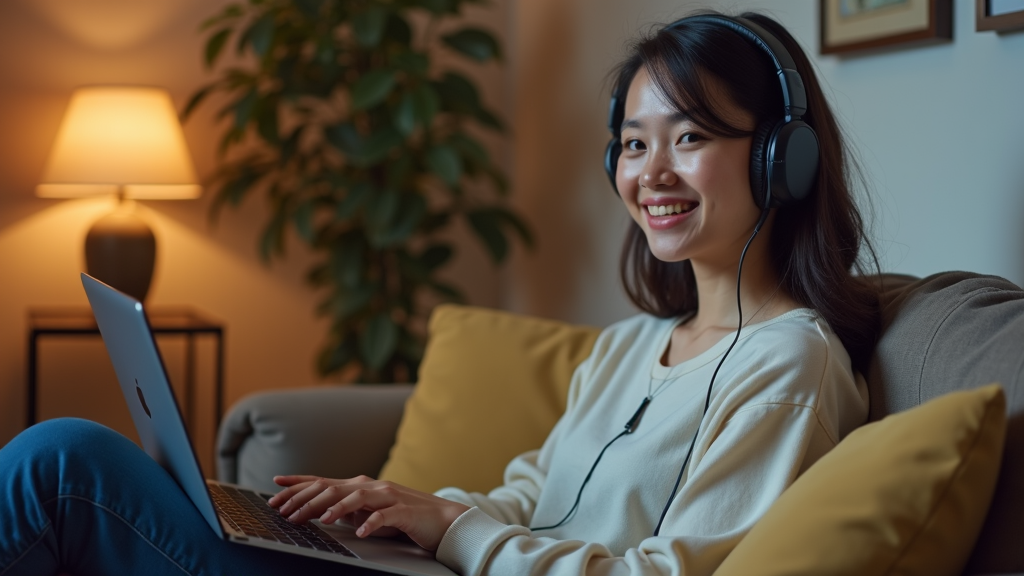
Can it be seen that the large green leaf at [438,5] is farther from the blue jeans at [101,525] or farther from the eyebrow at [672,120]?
the blue jeans at [101,525]

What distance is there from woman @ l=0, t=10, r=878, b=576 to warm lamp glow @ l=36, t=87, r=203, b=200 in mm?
1431

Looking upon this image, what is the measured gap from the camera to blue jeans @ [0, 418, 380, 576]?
1.00m

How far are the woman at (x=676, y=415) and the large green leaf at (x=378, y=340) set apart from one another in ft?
3.52

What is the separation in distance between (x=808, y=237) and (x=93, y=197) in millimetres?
2181

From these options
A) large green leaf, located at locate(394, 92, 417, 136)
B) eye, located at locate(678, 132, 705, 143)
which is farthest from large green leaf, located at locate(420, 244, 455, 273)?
eye, located at locate(678, 132, 705, 143)

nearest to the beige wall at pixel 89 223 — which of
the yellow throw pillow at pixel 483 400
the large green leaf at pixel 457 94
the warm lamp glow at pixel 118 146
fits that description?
the warm lamp glow at pixel 118 146

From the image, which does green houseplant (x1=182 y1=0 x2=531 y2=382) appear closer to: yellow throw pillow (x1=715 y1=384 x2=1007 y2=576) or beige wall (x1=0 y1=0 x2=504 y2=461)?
beige wall (x1=0 y1=0 x2=504 y2=461)

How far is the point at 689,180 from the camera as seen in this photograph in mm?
1147

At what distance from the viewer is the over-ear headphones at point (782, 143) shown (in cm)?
108

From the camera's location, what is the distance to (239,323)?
287 centimetres

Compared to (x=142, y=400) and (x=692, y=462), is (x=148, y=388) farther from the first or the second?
(x=692, y=462)

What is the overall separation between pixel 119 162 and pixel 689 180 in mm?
1696

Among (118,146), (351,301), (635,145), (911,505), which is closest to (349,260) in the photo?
(351,301)

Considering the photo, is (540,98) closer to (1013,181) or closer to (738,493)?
(1013,181)
